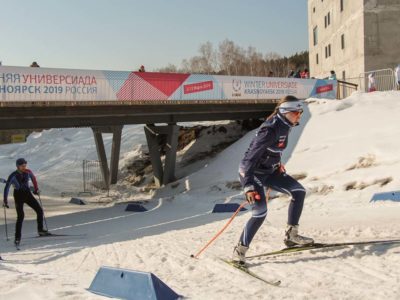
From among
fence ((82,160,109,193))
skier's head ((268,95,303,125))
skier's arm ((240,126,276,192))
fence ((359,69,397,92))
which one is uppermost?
fence ((359,69,397,92))

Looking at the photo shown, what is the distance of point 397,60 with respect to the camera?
3469 cm

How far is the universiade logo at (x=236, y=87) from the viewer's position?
2167cm

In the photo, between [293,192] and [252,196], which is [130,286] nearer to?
[252,196]

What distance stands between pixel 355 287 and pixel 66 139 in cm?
4384

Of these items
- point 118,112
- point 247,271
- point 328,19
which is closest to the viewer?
point 247,271

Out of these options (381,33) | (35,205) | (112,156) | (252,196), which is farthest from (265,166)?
(381,33)

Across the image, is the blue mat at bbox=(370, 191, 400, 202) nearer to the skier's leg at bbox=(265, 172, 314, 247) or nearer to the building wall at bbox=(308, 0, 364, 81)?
the skier's leg at bbox=(265, 172, 314, 247)

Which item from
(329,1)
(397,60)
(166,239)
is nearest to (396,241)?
(166,239)

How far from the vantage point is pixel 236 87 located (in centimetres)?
2178

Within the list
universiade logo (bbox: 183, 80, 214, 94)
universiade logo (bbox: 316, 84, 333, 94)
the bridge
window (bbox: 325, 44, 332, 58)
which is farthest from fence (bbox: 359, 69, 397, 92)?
window (bbox: 325, 44, 332, 58)

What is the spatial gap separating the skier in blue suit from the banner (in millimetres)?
12341

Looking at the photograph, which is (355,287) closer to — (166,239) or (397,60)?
(166,239)

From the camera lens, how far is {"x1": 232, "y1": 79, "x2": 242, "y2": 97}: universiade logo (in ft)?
71.1

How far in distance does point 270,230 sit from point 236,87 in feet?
48.7
